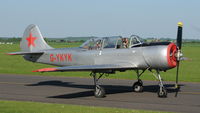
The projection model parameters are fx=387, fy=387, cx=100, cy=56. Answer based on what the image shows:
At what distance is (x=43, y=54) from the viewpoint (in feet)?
64.6

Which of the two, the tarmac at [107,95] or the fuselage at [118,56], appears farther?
the fuselage at [118,56]

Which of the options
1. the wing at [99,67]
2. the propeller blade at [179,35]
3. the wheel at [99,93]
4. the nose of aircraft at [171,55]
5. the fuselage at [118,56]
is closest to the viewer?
the nose of aircraft at [171,55]

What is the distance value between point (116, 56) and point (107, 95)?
1.72 m

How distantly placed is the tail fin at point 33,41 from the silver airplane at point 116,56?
4.42ft

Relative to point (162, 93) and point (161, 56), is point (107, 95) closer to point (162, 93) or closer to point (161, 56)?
point (162, 93)

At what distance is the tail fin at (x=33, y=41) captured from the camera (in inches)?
832

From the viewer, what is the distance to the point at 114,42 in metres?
16.8

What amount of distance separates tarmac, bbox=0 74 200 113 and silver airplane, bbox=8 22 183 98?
745 mm

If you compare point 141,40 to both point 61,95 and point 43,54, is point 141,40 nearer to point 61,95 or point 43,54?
point 61,95

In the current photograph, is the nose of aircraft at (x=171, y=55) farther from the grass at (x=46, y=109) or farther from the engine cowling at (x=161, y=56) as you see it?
the grass at (x=46, y=109)

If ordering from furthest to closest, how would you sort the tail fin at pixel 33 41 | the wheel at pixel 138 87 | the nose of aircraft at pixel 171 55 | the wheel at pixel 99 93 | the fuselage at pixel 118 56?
1. the tail fin at pixel 33 41
2. the wheel at pixel 138 87
3. the wheel at pixel 99 93
4. the fuselage at pixel 118 56
5. the nose of aircraft at pixel 171 55

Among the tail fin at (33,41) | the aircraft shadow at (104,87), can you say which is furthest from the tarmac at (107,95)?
the tail fin at (33,41)

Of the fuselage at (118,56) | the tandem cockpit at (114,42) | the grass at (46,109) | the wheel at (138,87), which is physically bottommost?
the wheel at (138,87)

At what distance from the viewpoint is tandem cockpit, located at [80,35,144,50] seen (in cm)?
1638
